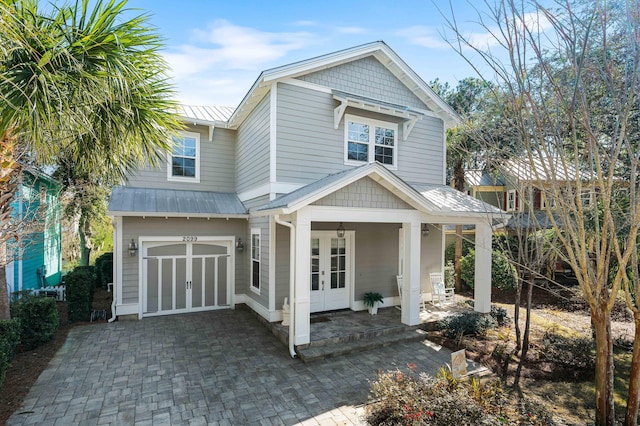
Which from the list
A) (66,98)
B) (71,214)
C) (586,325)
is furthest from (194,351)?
(586,325)

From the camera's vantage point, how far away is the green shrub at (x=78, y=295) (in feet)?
29.0

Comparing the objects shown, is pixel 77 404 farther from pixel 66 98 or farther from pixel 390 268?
pixel 390 268

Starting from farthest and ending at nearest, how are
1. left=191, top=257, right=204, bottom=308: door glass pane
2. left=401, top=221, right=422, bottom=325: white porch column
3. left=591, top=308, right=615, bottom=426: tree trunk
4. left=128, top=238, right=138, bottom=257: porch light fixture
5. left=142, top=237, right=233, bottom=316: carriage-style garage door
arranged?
left=191, top=257, right=204, bottom=308: door glass pane → left=142, top=237, right=233, bottom=316: carriage-style garage door → left=128, top=238, right=138, bottom=257: porch light fixture → left=401, top=221, right=422, bottom=325: white porch column → left=591, top=308, right=615, bottom=426: tree trunk

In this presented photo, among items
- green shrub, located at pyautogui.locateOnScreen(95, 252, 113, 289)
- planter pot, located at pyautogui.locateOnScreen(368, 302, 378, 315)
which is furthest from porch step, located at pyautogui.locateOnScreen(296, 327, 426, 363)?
green shrub, located at pyautogui.locateOnScreen(95, 252, 113, 289)

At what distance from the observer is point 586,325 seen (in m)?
9.56

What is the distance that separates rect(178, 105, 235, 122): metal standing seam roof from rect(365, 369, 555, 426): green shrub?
9.97m

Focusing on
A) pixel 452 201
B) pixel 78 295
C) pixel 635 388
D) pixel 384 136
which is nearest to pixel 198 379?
pixel 78 295

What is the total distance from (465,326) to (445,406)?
4660mm

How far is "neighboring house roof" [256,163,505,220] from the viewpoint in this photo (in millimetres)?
6785

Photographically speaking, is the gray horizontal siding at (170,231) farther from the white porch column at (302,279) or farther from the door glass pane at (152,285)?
the white porch column at (302,279)

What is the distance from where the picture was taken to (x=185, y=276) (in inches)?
403

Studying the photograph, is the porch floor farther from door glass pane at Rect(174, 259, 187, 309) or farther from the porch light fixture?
the porch light fixture

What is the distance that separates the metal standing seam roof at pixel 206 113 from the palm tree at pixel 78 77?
214 inches

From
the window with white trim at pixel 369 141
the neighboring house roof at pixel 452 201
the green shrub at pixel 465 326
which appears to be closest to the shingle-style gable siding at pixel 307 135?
the window with white trim at pixel 369 141
